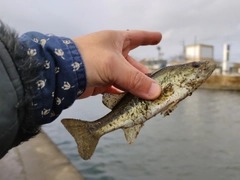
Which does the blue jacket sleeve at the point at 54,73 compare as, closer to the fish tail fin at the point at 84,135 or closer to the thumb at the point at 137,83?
the thumb at the point at 137,83

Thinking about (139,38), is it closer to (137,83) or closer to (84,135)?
(137,83)

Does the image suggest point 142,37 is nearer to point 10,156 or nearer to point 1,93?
point 1,93

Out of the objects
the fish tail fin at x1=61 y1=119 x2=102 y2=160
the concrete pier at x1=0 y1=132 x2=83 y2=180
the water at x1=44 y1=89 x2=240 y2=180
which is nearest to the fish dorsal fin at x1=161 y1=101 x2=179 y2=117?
the fish tail fin at x1=61 y1=119 x2=102 y2=160

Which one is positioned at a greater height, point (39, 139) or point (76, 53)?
point (76, 53)

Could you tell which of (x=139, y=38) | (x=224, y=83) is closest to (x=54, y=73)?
(x=139, y=38)

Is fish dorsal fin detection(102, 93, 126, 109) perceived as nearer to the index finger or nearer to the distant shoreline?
the index finger

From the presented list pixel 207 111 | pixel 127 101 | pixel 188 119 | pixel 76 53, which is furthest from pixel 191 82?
pixel 207 111

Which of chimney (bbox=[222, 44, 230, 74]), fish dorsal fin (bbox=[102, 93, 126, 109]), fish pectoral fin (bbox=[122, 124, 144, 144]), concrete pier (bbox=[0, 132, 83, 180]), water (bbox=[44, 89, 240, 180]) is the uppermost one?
fish dorsal fin (bbox=[102, 93, 126, 109])
